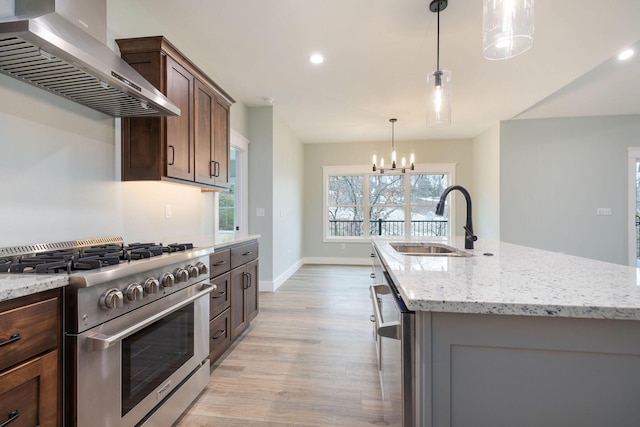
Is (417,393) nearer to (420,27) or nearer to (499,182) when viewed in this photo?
(420,27)

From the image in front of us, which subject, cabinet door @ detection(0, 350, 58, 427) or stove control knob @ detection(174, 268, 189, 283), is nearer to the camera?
cabinet door @ detection(0, 350, 58, 427)

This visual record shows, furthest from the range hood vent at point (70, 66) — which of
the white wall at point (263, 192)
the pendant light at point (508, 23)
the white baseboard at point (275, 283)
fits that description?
the white baseboard at point (275, 283)

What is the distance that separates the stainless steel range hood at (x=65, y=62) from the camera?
1.07 metres

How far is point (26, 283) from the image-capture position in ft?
2.95

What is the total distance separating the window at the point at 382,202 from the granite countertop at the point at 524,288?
5.34m

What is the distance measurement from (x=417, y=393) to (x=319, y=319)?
2.46 metres

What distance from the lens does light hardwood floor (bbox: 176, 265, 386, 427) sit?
1.69 m

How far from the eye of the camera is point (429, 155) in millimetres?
6344

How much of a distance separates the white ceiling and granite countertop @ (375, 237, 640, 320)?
2.05 metres

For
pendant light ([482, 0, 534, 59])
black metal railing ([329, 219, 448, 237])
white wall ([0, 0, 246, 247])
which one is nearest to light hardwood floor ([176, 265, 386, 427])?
white wall ([0, 0, 246, 247])

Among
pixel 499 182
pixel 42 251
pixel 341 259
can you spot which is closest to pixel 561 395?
pixel 42 251

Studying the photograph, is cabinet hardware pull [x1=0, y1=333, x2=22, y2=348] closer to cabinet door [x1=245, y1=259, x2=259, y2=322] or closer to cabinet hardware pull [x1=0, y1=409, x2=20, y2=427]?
cabinet hardware pull [x1=0, y1=409, x2=20, y2=427]

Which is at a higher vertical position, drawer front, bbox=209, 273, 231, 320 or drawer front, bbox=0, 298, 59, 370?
drawer front, bbox=0, 298, 59, 370

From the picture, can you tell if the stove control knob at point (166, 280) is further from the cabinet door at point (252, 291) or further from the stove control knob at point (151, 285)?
the cabinet door at point (252, 291)
